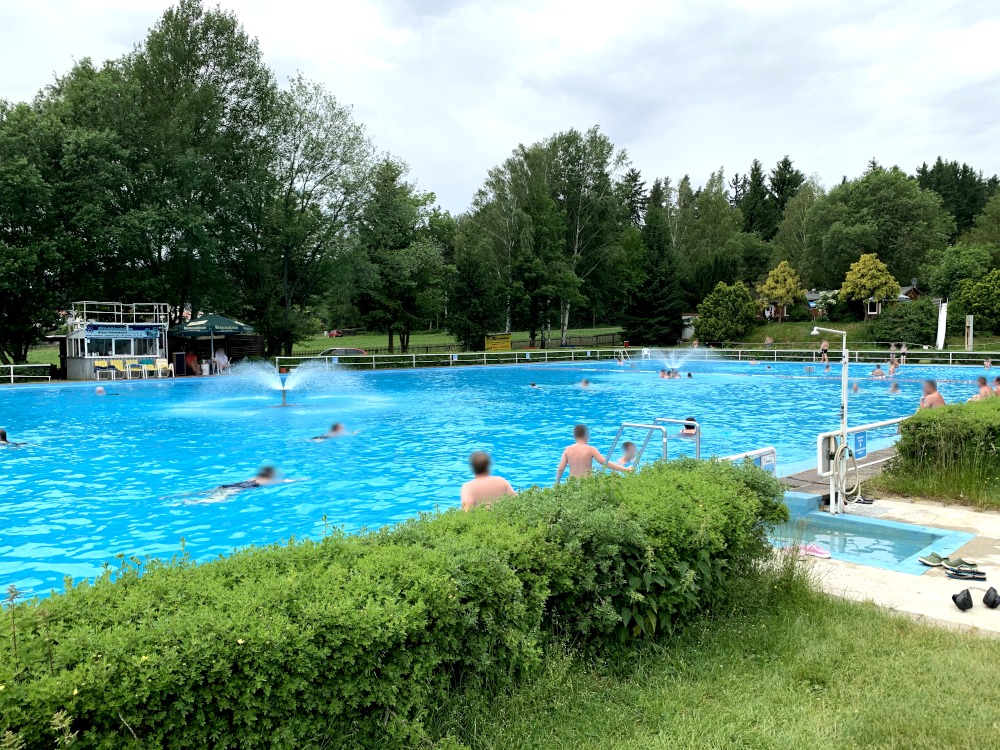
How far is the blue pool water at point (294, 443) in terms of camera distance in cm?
1080

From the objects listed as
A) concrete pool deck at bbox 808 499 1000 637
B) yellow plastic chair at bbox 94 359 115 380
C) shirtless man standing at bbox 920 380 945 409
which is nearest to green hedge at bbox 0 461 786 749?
concrete pool deck at bbox 808 499 1000 637

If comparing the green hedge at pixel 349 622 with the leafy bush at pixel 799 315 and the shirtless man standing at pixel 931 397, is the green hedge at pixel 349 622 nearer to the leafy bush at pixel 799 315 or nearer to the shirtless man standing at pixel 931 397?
the shirtless man standing at pixel 931 397

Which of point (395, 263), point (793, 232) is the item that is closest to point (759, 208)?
point (793, 232)

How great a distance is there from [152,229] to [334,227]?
487 inches

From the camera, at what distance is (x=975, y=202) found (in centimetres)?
9194

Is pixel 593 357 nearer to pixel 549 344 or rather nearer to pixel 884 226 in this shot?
pixel 549 344

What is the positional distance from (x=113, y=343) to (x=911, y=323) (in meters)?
56.4

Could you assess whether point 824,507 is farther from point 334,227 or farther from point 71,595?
point 334,227

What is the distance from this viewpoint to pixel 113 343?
37.8m

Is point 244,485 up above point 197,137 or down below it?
below

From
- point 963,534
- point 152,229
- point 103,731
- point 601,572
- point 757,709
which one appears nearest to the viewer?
point 103,731

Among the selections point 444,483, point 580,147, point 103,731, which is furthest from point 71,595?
point 580,147

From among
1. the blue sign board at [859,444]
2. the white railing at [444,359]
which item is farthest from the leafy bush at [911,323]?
the blue sign board at [859,444]

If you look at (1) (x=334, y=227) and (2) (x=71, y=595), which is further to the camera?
(1) (x=334, y=227)
